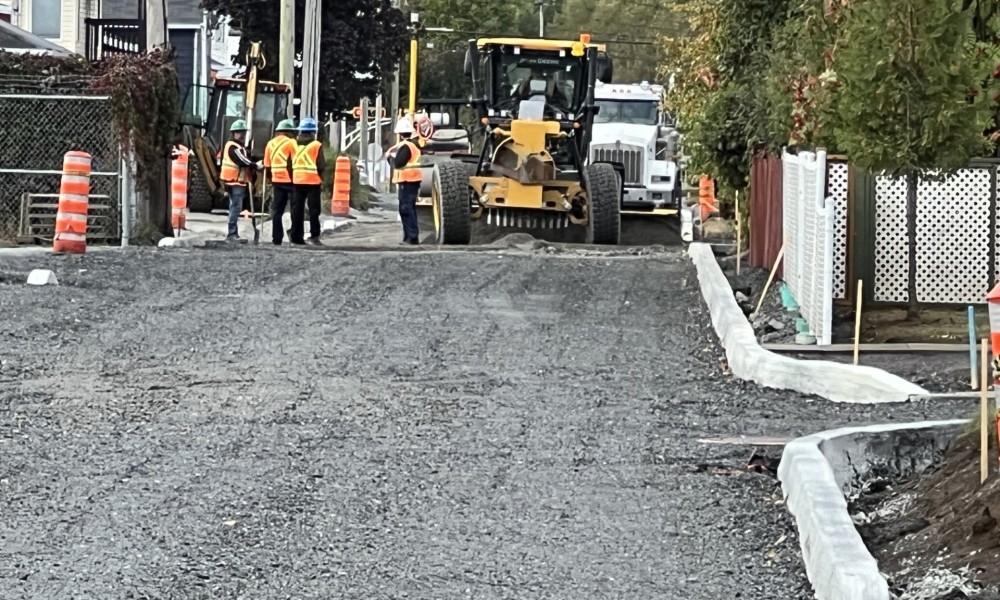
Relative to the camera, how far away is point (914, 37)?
1309 centimetres

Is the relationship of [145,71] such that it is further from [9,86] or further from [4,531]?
[4,531]

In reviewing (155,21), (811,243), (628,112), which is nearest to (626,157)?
(628,112)

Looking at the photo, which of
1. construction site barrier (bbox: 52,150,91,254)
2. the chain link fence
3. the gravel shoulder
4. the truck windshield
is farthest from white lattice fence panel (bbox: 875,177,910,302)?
the truck windshield

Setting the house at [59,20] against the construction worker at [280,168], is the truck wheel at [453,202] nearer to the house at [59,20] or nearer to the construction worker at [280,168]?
the construction worker at [280,168]

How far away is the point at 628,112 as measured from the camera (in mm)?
36781

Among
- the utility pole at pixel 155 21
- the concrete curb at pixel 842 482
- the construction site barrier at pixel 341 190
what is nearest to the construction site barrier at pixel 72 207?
the utility pole at pixel 155 21

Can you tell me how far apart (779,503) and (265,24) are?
138 ft

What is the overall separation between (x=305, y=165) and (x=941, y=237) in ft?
36.7

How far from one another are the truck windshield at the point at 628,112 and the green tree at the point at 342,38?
46.3 feet

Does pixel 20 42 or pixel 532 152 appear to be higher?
pixel 20 42

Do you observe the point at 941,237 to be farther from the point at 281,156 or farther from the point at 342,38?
the point at 342,38

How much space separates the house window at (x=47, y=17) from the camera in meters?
45.1

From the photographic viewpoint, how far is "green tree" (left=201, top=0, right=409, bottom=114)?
48.2 m

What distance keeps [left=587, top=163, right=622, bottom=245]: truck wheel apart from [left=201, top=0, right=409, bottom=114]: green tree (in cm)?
2398
